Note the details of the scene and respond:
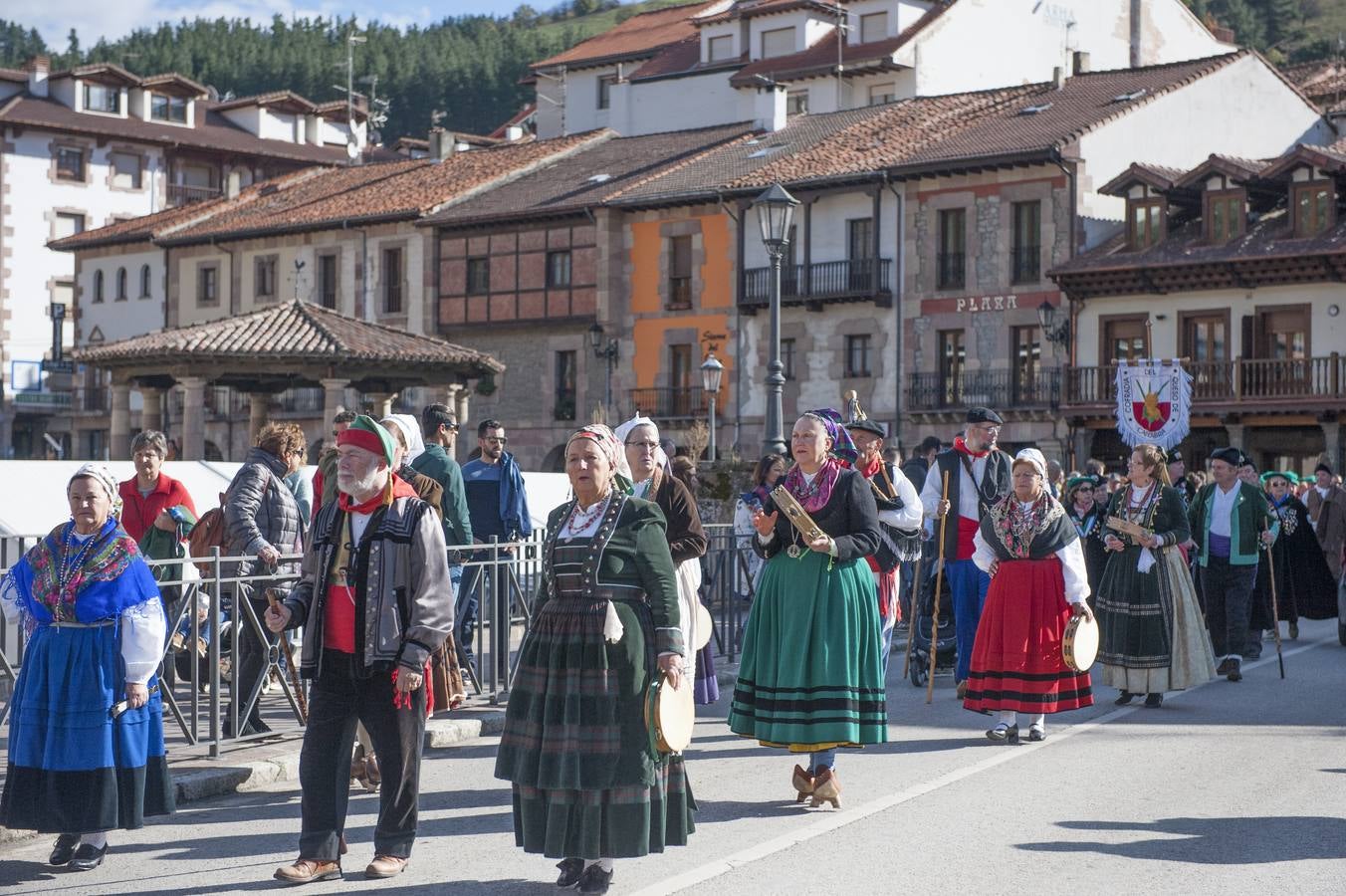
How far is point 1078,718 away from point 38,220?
191ft

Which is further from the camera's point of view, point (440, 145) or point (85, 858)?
point (440, 145)

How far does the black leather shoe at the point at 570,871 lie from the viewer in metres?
6.69

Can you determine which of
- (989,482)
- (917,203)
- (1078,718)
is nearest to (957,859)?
(1078,718)

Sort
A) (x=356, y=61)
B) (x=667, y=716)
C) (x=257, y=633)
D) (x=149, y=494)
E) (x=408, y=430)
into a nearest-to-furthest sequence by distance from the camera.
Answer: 1. (x=667, y=716)
2. (x=257, y=633)
3. (x=408, y=430)
4. (x=149, y=494)
5. (x=356, y=61)

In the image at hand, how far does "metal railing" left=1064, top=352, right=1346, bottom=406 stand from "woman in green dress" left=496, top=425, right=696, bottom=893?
30.1m

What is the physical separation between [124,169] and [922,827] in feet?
205

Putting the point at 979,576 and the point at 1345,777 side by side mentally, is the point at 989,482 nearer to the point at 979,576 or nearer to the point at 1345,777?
the point at 979,576

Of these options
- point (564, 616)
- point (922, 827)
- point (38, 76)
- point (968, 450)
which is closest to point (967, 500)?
point (968, 450)

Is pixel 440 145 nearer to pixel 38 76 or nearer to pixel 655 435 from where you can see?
pixel 38 76

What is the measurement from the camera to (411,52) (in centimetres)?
11169

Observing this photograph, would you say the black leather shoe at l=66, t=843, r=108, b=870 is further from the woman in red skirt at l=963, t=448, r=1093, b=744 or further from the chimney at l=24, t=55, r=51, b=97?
the chimney at l=24, t=55, r=51, b=97

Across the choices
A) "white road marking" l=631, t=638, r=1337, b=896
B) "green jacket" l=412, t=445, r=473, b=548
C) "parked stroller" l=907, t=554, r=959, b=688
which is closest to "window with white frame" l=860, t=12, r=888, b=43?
"parked stroller" l=907, t=554, r=959, b=688

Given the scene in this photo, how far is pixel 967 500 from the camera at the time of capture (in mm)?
12453

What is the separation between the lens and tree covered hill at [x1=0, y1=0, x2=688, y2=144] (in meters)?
107
